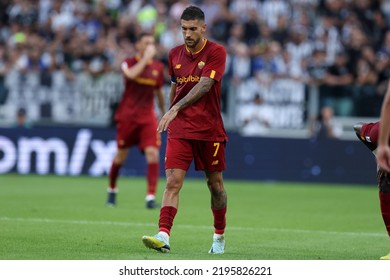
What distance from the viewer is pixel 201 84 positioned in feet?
34.4

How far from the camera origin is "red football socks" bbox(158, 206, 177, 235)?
10.3 meters

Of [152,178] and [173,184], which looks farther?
[152,178]

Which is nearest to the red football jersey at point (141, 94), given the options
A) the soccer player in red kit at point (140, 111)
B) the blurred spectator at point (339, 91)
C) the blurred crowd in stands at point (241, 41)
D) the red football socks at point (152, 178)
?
the soccer player in red kit at point (140, 111)

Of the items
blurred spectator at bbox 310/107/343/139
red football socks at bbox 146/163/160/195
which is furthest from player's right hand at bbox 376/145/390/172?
blurred spectator at bbox 310/107/343/139

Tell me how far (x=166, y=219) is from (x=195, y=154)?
849 millimetres

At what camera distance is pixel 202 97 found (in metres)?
10.6

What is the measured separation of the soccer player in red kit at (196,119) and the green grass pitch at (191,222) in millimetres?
645

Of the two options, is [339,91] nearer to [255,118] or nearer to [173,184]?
[255,118]

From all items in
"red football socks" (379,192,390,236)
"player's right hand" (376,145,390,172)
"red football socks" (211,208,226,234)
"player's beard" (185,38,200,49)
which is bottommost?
"red football socks" (211,208,226,234)

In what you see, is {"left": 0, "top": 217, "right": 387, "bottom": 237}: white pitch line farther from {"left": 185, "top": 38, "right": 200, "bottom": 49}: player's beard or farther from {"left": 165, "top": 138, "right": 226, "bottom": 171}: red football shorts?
{"left": 185, "top": 38, "right": 200, "bottom": 49}: player's beard

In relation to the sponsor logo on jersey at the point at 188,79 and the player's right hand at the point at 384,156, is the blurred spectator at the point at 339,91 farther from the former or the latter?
the player's right hand at the point at 384,156

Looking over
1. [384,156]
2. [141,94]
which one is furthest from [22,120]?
[384,156]

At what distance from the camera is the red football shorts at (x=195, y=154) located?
10547 millimetres

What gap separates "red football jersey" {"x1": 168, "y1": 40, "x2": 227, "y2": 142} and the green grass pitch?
1.31 meters
